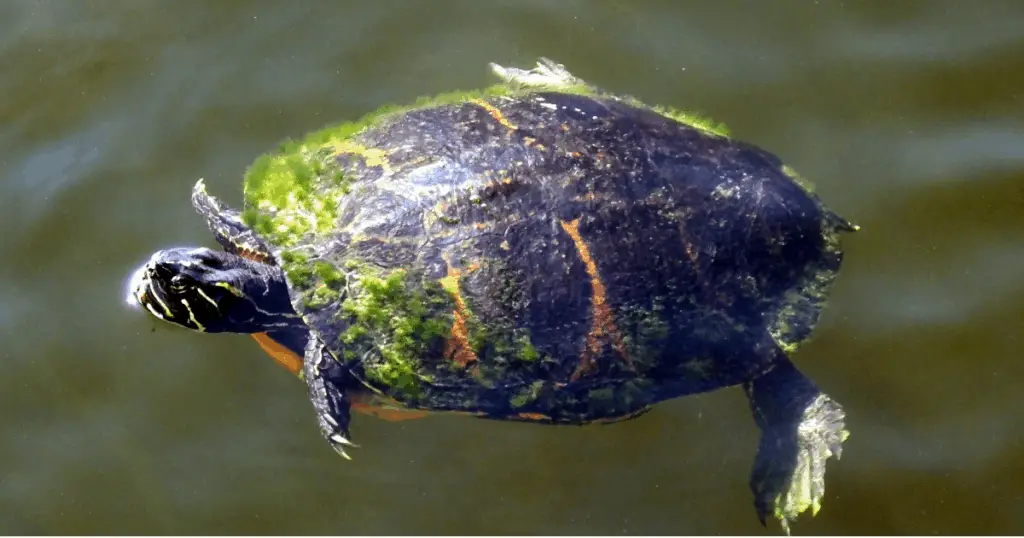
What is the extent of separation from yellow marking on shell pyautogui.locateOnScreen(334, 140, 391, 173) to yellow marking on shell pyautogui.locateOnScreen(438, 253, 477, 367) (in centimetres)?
69

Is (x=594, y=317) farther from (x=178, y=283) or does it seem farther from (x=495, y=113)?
(x=178, y=283)

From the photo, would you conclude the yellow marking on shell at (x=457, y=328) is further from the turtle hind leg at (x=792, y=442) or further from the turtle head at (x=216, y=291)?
the turtle hind leg at (x=792, y=442)

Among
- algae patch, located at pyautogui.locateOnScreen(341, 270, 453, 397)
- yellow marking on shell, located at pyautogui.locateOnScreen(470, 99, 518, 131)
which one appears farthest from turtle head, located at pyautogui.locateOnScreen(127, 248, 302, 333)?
yellow marking on shell, located at pyautogui.locateOnScreen(470, 99, 518, 131)

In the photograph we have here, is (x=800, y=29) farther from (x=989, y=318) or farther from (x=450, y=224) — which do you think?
(x=450, y=224)

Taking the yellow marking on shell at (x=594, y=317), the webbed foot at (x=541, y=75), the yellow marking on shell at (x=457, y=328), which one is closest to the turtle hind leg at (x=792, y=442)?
the yellow marking on shell at (x=594, y=317)

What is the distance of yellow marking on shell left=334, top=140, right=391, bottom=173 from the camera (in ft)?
13.4

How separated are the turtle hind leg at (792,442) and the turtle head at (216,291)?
8.86 feet

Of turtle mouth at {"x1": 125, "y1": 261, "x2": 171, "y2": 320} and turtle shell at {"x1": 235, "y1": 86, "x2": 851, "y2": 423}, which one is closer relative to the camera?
turtle shell at {"x1": 235, "y1": 86, "x2": 851, "y2": 423}

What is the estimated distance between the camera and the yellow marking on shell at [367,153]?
409cm

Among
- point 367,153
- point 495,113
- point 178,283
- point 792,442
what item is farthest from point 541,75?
point 792,442

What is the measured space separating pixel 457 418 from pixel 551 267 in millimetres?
1560

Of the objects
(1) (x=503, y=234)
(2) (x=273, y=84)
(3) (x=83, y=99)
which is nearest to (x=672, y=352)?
(1) (x=503, y=234)

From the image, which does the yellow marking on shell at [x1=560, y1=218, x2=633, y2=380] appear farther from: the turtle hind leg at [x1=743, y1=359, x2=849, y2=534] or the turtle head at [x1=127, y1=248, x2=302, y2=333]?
the turtle head at [x1=127, y1=248, x2=302, y2=333]

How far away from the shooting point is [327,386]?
13.7 feet
